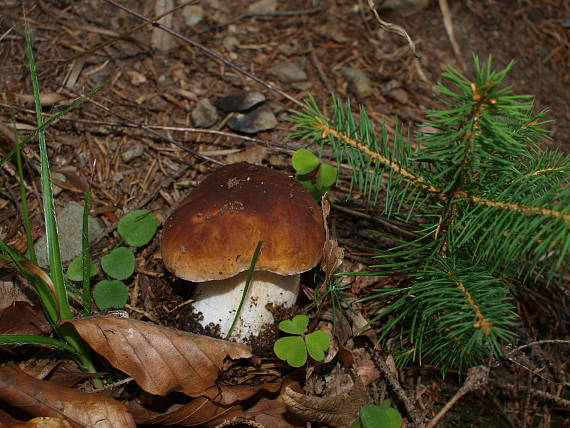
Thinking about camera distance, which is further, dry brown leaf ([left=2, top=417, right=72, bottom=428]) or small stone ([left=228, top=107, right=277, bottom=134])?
small stone ([left=228, top=107, right=277, bottom=134])

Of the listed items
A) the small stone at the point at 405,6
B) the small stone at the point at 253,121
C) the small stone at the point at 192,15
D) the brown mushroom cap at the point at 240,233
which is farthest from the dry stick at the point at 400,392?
the small stone at the point at 405,6

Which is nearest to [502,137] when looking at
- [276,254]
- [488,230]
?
[488,230]

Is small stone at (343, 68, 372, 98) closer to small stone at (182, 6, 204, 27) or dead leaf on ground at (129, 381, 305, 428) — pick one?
small stone at (182, 6, 204, 27)

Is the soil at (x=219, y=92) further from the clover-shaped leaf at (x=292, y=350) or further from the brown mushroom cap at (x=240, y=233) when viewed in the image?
the brown mushroom cap at (x=240, y=233)

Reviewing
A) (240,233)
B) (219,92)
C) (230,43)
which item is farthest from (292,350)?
(230,43)

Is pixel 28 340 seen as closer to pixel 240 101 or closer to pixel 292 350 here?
pixel 292 350

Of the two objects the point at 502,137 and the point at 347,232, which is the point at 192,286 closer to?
the point at 347,232

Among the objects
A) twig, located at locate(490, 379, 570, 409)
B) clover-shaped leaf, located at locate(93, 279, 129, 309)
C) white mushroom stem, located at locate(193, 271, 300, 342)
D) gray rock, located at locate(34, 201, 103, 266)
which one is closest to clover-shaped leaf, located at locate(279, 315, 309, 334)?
white mushroom stem, located at locate(193, 271, 300, 342)
